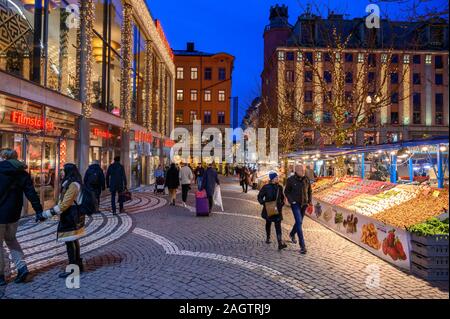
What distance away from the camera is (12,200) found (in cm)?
534

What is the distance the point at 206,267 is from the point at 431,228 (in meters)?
4.03

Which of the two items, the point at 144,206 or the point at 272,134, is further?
the point at 272,134

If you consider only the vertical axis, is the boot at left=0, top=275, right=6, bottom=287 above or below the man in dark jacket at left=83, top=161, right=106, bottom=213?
below

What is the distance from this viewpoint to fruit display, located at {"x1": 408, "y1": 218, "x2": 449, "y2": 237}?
595cm

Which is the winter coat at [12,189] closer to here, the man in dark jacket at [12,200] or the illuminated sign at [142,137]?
the man in dark jacket at [12,200]

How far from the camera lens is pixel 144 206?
15.5 m

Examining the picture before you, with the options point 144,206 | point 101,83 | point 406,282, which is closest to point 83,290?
point 406,282

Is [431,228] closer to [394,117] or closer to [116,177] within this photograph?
[116,177]

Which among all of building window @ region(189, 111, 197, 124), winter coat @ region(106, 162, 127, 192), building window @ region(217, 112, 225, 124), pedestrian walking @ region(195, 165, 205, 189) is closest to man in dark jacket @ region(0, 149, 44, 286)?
winter coat @ region(106, 162, 127, 192)

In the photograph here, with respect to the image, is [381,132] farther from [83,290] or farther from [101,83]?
[83,290]

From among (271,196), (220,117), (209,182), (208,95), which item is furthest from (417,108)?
(271,196)

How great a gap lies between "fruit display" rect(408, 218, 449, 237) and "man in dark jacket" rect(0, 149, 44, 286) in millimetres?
6249

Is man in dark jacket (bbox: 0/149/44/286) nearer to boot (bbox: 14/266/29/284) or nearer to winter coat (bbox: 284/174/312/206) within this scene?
boot (bbox: 14/266/29/284)
